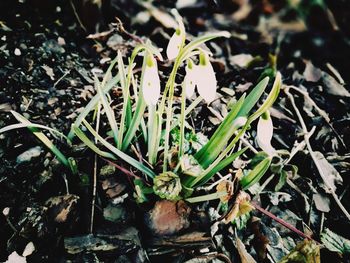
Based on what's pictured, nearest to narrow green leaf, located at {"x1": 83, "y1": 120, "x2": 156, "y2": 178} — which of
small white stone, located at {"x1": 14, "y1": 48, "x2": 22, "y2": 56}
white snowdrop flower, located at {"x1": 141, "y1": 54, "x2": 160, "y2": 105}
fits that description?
white snowdrop flower, located at {"x1": 141, "y1": 54, "x2": 160, "y2": 105}

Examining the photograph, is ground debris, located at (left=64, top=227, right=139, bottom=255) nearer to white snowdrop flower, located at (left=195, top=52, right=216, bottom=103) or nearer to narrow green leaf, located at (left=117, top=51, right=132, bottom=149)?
narrow green leaf, located at (left=117, top=51, right=132, bottom=149)

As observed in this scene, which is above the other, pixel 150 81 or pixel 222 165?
pixel 150 81

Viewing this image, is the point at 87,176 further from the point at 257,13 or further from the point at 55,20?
the point at 257,13

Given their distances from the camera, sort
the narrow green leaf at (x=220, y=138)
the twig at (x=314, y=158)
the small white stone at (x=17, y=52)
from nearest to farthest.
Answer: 1. the narrow green leaf at (x=220, y=138)
2. the twig at (x=314, y=158)
3. the small white stone at (x=17, y=52)

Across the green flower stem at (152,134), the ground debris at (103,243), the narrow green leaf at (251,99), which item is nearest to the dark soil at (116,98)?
the ground debris at (103,243)

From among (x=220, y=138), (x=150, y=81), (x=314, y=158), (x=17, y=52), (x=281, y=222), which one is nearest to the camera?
(x=150, y=81)

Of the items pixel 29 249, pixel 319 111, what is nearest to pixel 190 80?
pixel 29 249

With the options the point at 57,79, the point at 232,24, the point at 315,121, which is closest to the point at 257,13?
the point at 232,24

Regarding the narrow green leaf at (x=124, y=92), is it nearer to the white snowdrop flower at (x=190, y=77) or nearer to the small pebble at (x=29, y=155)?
the white snowdrop flower at (x=190, y=77)

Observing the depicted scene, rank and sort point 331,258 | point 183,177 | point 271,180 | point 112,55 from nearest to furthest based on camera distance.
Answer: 1. point 183,177
2. point 331,258
3. point 271,180
4. point 112,55

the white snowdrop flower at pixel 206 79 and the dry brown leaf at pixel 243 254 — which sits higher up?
the white snowdrop flower at pixel 206 79

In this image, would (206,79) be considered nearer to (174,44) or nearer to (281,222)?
(174,44)
